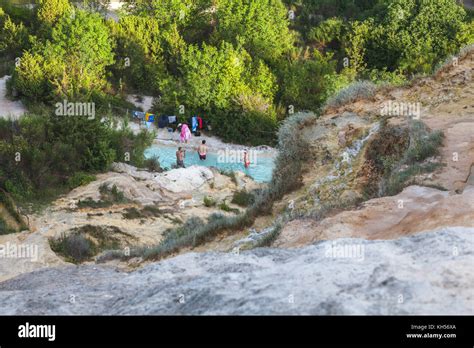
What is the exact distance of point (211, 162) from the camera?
95.1 feet

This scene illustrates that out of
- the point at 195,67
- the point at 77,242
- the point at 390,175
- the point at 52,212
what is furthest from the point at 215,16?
the point at 390,175

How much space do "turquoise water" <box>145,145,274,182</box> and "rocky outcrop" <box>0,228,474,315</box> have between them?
1975 cm

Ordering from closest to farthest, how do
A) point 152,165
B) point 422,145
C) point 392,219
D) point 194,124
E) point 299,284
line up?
point 299,284, point 392,219, point 422,145, point 152,165, point 194,124

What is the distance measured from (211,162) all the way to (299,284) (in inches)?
922

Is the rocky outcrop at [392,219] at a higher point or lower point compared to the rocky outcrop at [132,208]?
higher

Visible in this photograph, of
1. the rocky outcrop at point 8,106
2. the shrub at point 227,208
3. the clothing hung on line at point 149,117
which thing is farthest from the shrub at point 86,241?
the clothing hung on line at point 149,117

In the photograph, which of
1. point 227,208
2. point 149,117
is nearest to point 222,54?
point 149,117

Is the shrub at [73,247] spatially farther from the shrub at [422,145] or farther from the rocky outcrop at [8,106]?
the rocky outcrop at [8,106]

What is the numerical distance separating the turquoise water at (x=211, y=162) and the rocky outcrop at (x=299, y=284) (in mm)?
19747

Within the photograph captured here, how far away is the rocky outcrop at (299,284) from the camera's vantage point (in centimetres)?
515

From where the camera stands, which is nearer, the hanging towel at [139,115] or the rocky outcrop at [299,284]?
the rocky outcrop at [299,284]

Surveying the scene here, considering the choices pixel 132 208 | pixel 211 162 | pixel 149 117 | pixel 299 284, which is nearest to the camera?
pixel 299 284

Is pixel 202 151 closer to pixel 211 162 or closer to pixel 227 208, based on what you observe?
pixel 211 162

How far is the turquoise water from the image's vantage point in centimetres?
2766
